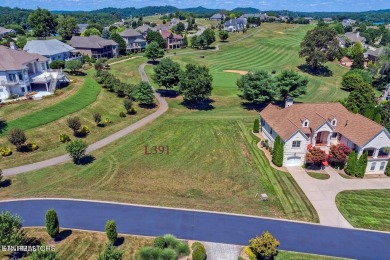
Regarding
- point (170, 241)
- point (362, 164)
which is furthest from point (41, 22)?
point (362, 164)

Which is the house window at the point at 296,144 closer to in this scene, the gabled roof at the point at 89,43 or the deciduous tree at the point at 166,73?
the deciduous tree at the point at 166,73

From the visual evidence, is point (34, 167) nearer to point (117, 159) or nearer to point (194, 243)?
point (117, 159)

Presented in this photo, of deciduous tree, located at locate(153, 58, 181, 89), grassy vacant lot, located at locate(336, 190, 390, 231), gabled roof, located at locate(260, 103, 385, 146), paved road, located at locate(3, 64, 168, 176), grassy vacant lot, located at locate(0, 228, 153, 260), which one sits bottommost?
grassy vacant lot, located at locate(0, 228, 153, 260)

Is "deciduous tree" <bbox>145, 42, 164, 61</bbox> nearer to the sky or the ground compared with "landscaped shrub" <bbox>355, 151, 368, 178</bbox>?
nearer to the sky

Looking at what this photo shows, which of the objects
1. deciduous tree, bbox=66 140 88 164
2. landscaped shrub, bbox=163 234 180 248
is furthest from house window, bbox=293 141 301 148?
deciduous tree, bbox=66 140 88 164

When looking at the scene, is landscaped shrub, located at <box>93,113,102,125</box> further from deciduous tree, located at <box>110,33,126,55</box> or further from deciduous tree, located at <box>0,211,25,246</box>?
deciduous tree, located at <box>110,33,126,55</box>

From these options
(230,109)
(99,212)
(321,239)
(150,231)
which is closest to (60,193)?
(99,212)

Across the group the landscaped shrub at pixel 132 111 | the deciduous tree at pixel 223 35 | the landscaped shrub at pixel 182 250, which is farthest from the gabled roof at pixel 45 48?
the landscaped shrub at pixel 182 250
